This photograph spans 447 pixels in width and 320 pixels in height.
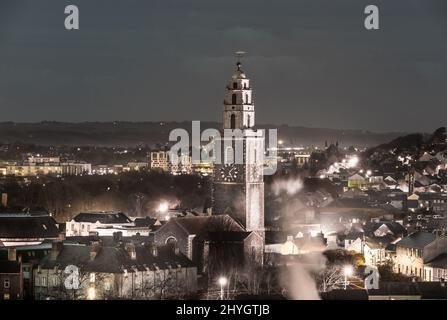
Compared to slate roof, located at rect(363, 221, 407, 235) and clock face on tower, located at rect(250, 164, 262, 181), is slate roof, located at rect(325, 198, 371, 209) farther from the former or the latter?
clock face on tower, located at rect(250, 164, 262, 181)

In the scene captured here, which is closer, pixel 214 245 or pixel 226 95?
pixel 214 245

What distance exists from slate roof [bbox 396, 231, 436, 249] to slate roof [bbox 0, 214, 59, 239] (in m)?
14.6

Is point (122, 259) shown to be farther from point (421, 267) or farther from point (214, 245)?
point (421, 267)

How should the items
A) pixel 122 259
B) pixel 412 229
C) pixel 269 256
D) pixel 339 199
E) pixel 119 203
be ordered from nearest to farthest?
pixel 122 259 → pixel 269 256 → pixel 412 229 → pixel 339 199 → pixel 119 203

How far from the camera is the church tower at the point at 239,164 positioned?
5188 cm

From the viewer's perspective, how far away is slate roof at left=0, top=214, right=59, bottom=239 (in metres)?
60.1

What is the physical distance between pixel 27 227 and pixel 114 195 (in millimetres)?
41630

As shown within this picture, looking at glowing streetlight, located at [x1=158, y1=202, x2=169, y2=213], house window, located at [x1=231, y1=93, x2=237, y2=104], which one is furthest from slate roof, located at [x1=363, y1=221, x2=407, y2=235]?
glowing streetlight, located at [x1=158, y1=202, x2=169, y2=213]

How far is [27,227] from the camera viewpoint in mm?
61125

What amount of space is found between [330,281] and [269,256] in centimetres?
636

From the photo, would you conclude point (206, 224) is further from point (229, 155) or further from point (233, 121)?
point (233, 121)

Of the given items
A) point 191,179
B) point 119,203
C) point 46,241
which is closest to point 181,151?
point 191,179

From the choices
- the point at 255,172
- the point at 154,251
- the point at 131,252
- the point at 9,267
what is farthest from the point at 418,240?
the point at 9,267

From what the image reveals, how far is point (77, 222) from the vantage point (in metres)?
67.2
